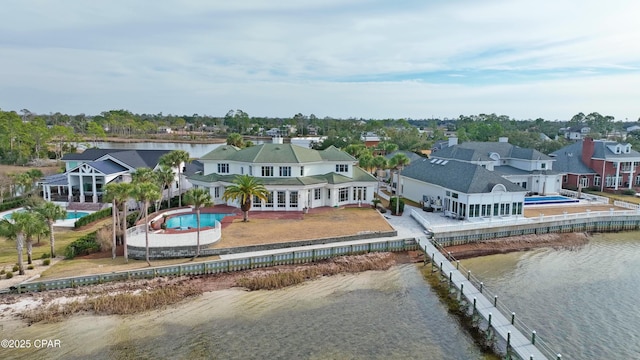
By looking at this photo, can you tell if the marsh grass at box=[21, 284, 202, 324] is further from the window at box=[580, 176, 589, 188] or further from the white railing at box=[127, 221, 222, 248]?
the window at box=[580, 176, 589, 188]

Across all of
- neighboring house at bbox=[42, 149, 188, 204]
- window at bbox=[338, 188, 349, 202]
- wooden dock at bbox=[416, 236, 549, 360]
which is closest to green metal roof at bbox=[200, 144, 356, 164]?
window at bbox=[338, 188, 349, 202]

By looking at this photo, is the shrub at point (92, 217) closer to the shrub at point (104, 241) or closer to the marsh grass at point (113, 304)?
the shrub at point (104, 241)

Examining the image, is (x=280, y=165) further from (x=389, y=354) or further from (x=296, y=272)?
(x=389, y=354)

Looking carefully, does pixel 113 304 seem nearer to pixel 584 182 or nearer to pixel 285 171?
pixel 285 171

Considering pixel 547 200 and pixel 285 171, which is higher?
pixel 285 171

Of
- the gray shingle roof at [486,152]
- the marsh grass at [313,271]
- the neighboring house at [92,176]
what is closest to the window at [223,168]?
the neighboring house at [92,176]

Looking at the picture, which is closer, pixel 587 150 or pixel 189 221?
pixel 189 221

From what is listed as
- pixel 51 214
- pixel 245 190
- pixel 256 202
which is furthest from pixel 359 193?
pixel 51 214
